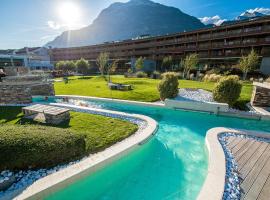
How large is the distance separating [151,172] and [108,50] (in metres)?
65.5

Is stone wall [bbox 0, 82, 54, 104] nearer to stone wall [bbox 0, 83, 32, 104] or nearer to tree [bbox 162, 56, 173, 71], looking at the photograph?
stone wall [bbox 0, 83, 32, 104]

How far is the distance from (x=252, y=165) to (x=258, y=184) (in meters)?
0.91

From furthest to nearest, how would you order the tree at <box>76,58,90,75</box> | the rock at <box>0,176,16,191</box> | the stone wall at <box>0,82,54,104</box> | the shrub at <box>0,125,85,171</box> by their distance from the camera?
1. the tree at <box>76,58,90,75</box>
2. the stone wall at <box>0,82,54,104</box>
3. the shrub at <box>0,125,85,171</box>
4. the rock at <box>0,176,16,191</box>

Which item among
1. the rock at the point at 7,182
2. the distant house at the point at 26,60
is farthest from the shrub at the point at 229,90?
the distant house at the point at 26,60

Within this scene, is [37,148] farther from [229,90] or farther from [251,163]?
[229,90]

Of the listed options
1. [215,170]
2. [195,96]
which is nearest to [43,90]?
[195,96]

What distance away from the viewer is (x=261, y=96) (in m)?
11.9

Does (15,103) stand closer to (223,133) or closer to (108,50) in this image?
(223,133)

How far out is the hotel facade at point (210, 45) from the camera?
3581 cm

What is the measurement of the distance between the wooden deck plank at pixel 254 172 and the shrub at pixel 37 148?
447 centimetres

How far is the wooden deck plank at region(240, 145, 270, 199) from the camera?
4164 millimetres

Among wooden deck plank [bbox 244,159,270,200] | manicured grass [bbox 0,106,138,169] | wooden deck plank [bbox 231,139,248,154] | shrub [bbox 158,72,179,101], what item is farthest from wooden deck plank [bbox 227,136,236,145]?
shrub [bbox 158,72,179,101]

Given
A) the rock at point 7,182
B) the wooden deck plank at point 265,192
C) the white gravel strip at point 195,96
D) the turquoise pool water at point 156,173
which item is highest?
the white gravel strip at point 195,96

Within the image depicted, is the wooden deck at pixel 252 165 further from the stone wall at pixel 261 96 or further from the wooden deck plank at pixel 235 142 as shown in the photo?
the stone wall at pixel 261 96
